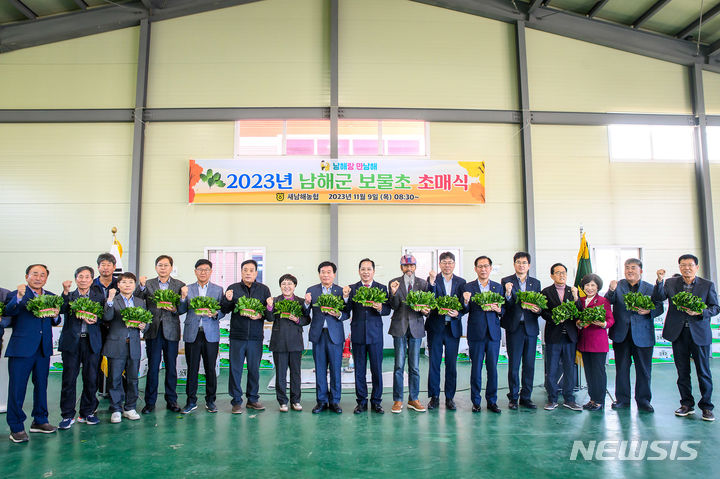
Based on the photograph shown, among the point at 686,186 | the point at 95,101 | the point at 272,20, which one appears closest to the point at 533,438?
the point at 686,186

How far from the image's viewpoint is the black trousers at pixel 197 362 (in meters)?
4.84

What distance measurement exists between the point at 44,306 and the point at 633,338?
5.99 meters

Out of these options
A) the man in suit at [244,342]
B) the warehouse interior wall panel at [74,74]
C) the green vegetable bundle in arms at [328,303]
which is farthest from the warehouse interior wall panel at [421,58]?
the green vegetable bundle in arms at [328,303]

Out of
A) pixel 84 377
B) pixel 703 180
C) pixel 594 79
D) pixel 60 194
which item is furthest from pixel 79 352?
pixel 703 180

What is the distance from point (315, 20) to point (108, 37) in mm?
4398

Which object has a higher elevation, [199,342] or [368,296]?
[368,296]

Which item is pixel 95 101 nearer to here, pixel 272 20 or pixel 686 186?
pixel 272 20

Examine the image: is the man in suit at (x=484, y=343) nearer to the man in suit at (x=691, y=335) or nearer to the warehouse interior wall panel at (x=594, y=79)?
the man in suit at (x=691, y=335)

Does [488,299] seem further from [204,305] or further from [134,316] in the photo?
[134,316]

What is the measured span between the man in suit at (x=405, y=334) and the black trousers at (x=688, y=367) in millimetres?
2728

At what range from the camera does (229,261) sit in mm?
9094

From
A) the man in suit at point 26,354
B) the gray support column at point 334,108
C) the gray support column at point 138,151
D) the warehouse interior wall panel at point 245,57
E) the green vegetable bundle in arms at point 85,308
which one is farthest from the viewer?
the warehouse interior wall panel at point 245,57

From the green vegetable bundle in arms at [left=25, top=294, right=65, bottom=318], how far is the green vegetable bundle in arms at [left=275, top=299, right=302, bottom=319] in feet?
6.78

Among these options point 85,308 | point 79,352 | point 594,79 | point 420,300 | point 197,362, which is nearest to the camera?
point 85,308
